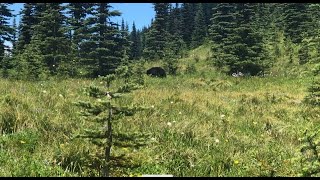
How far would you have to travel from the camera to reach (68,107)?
8.68 metres

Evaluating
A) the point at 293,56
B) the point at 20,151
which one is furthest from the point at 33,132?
the point at 293,56

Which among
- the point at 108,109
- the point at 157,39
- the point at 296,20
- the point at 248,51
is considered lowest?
the point at 157,39

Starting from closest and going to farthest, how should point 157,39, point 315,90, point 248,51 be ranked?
point 315,90 → point 248,51 → point 157,39

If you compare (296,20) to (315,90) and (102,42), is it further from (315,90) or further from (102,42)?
(315,90)

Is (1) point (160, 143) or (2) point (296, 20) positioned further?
(2) point (296, 20)

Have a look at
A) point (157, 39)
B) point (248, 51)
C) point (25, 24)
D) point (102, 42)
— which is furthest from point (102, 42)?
point (157, 39)

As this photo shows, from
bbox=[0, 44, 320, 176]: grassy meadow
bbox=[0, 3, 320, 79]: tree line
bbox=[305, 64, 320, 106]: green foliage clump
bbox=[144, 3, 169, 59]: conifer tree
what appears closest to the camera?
bbox=[0, 44, 320, 176]: grassy meadow

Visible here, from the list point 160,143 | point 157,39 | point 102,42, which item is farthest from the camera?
point 157,39

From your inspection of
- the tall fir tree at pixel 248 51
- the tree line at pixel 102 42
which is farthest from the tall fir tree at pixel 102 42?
the tall fir tree at pixel 248 51

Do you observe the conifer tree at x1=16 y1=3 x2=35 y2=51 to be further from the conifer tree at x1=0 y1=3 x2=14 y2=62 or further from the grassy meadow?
the grassy meadow

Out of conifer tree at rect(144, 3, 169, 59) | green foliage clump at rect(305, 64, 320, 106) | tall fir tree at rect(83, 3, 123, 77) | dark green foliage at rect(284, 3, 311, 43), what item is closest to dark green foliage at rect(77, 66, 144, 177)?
green foliage clump at rect(305, 64, 320, 106)

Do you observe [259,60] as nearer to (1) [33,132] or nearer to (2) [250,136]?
(2) [250,136]

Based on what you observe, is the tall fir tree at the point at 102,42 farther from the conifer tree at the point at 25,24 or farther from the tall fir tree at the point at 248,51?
the conifer tree at the point at 25,24

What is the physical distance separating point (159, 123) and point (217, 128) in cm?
119
